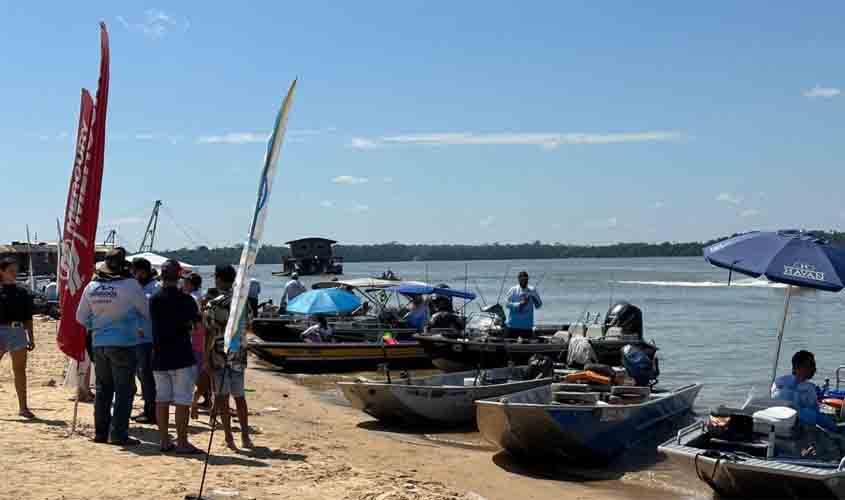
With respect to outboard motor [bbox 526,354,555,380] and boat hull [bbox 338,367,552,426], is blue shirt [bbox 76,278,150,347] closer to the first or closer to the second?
boat hull [bbox 338,367,552,426]

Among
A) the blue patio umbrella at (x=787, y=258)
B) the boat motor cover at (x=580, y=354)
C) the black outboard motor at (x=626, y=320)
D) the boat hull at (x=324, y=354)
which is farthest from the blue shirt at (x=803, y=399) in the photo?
the boat hull at (x=324, y=354)

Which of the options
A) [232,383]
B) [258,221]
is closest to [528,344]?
[232,383]

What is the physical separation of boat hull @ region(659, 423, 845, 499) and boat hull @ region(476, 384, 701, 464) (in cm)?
193

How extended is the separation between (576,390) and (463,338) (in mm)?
7309

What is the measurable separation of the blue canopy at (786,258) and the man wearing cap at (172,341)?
531cm

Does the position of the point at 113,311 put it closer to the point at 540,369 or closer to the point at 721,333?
the point at 540,369

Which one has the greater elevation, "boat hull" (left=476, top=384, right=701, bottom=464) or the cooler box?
the cooler box

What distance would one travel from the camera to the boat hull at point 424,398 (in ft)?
41.4

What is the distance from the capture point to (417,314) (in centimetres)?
2195

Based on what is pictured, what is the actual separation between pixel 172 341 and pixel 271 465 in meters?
1.52

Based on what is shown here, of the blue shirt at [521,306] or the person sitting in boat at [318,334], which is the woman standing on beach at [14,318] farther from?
the person sitting in boat at [318,334]

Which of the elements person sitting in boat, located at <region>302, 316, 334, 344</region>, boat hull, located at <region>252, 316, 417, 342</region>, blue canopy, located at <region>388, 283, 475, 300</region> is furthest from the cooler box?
boat hull, located at <region>252, 316, 417, 342</region>

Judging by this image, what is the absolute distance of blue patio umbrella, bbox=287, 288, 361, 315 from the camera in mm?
18641

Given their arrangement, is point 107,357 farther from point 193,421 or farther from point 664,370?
point 664,370
